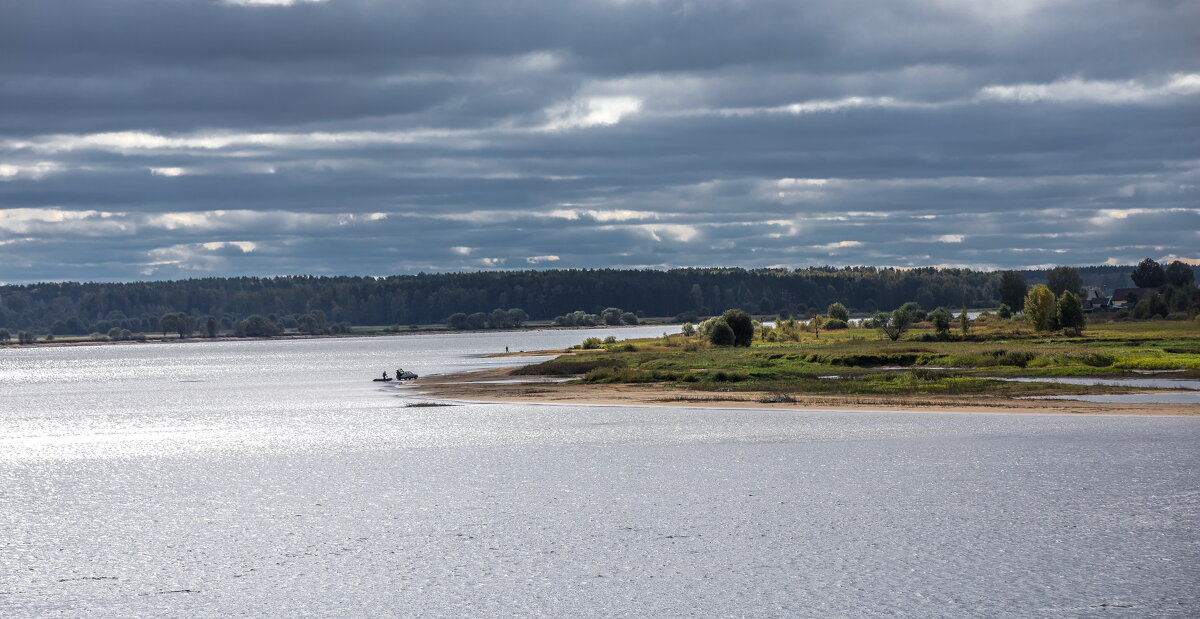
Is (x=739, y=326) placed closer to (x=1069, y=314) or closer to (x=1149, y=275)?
(x=1069, y=314)

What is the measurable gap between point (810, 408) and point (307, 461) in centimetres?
2250

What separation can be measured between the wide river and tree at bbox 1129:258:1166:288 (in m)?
169

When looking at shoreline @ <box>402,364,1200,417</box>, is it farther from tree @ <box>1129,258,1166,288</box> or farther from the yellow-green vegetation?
tree @ <box>1129,258,1166,288</box>

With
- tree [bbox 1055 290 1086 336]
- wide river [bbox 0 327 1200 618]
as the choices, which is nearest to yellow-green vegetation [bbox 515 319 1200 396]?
tree [bbox 1055 290 1086 336]

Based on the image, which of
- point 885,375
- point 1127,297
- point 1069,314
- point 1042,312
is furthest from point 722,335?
point 1127,297

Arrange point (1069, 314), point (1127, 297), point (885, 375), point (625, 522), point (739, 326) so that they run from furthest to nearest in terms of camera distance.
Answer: point (1127, 297) < point (1069, 314) < point (739, 326) < point (885, 375) < point (625, 522)

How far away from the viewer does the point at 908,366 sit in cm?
7681

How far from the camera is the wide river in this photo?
16.8 m

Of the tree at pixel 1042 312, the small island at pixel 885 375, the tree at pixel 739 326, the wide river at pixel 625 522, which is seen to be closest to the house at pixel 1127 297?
the tree at pixel 1042 312

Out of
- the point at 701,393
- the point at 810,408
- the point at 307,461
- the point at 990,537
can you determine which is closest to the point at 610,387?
the point at 701,393

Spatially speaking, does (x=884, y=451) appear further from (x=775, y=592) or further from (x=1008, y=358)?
(x=1008, y=358)

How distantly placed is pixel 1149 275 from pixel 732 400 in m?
164

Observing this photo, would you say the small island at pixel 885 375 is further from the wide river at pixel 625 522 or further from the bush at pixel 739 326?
the wide river at pixel 625 522

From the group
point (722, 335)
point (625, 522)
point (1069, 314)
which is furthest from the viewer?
A: point (1069, 314)
